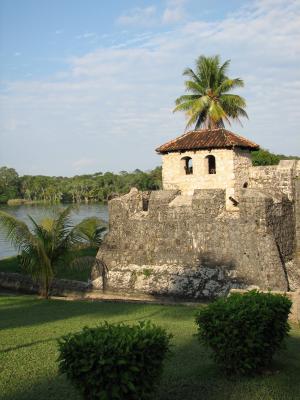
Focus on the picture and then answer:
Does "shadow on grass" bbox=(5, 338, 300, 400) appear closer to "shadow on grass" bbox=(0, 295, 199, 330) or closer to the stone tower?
"shadow on grass" bbox=(0, 295, 199, 330)

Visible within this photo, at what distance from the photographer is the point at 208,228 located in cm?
1511

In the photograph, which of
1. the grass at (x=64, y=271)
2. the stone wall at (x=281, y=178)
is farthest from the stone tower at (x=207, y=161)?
the grass at (x=64, y=271)

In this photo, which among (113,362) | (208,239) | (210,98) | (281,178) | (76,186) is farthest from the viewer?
(76,186)

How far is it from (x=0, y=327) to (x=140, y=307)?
3.73m

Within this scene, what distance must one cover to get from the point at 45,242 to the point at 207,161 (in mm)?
7145

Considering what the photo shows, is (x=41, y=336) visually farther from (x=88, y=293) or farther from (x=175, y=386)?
(x=88, y=293)

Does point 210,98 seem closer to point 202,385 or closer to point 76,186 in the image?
point 202,385

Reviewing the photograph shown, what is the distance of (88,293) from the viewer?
51.9 feet

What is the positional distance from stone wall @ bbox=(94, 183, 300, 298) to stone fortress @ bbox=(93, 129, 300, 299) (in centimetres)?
3

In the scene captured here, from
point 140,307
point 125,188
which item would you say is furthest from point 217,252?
point 125,188

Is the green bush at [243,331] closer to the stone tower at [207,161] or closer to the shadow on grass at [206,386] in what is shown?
the shadow on grass at [206,386]

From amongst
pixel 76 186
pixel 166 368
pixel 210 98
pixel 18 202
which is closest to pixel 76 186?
pixel 76 186

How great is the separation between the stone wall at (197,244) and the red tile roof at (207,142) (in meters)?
2.15

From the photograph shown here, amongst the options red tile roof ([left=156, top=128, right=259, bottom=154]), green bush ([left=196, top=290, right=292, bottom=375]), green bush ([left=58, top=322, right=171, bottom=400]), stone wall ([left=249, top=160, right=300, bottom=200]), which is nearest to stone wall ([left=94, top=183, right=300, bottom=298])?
stone wall ([left=249, top=160, right=300, bottom=200])
